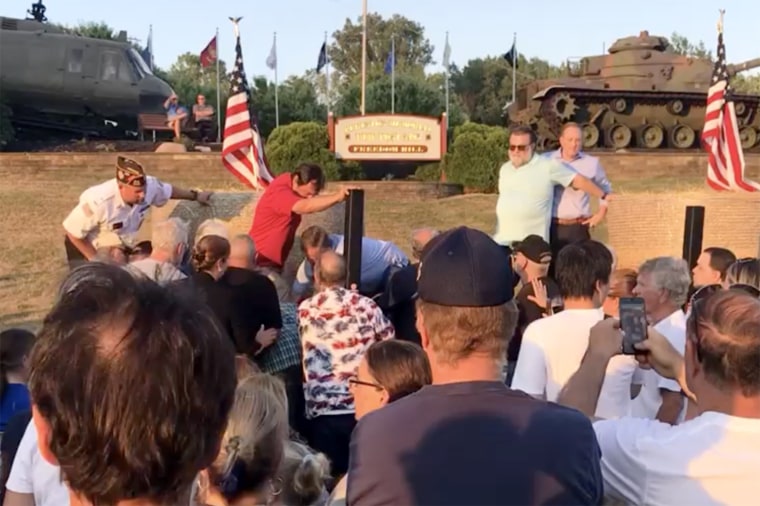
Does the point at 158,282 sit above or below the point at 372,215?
above

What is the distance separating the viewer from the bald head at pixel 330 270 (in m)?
5.17

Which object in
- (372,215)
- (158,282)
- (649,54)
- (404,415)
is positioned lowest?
(372,215)

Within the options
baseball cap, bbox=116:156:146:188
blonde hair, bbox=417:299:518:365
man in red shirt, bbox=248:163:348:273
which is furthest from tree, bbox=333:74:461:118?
blonde hair, bbox=417:299:518:365

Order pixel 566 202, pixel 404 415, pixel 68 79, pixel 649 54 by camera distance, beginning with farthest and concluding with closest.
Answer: pixel 649 54, pixel 68 79, pixel 566 202, pixel 404 415

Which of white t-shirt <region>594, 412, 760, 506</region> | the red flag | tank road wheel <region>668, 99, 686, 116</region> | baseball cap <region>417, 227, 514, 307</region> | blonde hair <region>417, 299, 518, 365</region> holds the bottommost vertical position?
white t-shirt <region>594, 412, 760, 506</region>

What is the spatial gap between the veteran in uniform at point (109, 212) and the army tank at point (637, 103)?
22.1 m

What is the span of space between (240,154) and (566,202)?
3.61 m

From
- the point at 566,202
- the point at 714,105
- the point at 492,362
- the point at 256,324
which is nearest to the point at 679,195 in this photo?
the point at 714,105

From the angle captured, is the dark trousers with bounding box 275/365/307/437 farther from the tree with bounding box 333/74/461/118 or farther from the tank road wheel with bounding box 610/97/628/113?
the tree with bounding box 333/74/461/118

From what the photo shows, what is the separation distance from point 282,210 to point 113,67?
20.2m

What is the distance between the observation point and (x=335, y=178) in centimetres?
1958

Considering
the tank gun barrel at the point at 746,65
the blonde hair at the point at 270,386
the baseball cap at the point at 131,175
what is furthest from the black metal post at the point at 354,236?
the tank gun barrel at the point at 746,65

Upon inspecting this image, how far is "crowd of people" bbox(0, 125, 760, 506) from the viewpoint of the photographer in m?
1.40

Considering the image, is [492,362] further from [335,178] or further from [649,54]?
[649,54]
